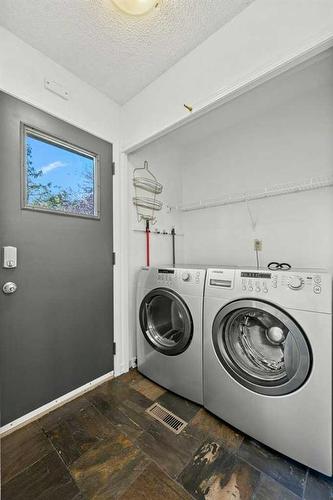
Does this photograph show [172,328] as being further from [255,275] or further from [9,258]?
[9,258]

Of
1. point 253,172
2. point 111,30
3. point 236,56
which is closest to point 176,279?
point 253,172

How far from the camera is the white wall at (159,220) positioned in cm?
212

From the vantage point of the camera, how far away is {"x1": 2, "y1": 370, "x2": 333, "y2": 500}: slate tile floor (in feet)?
3.39

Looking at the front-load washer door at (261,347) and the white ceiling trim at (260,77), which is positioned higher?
the white ceiling trim at (260,77)

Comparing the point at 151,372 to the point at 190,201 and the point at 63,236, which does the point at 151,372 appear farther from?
the point at 190,201

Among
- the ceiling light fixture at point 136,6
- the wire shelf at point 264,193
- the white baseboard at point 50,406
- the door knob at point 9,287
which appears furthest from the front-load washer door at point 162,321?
the ceiling light fixture at point 136,6

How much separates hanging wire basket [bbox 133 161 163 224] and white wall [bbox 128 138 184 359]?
5 cm

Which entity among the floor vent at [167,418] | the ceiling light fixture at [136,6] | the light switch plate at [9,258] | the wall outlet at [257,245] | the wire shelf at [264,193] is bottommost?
the floor vent at [167,418]

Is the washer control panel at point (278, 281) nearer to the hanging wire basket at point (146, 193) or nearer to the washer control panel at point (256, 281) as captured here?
the washer control panel at point (256, 281)

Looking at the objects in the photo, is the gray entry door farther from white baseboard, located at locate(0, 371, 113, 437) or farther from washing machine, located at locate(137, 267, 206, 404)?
washing machine, located at locate(137, 267, 206, 404)

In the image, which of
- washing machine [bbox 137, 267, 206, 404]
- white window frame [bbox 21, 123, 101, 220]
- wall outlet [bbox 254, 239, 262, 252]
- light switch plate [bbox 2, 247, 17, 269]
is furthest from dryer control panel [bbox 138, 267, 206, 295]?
light switch plate [bbox 2, 247, 17, 269]

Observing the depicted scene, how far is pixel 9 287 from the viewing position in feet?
4.48

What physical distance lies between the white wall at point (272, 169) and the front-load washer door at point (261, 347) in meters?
0.91

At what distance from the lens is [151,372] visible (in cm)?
188
